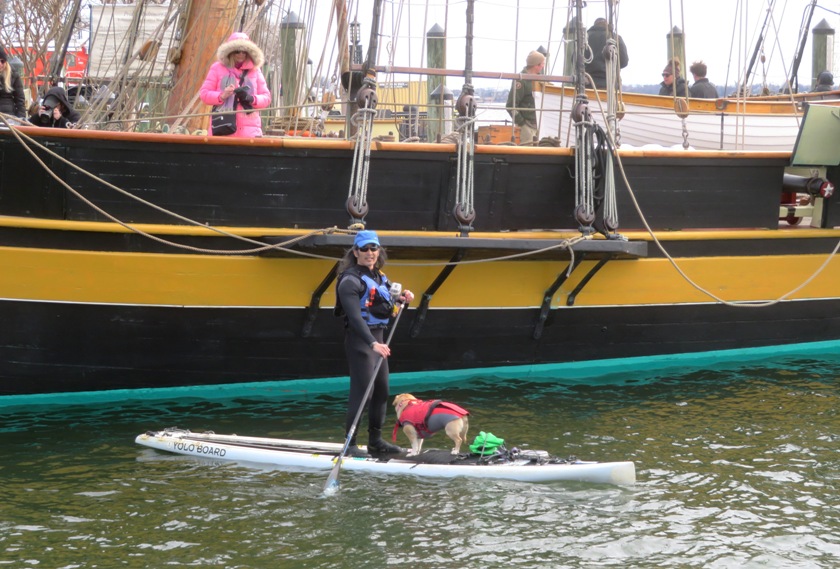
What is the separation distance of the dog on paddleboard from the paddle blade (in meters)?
0.61

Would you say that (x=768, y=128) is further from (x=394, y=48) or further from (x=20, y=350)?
(x=20, y=350)

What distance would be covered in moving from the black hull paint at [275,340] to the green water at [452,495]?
10.7 inches

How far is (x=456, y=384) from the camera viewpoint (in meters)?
9.61

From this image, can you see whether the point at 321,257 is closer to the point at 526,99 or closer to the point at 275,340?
the point at 275,340

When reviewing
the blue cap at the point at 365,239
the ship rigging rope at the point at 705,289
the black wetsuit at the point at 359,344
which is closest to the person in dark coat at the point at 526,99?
the ship rigging rope at the point at 705,289

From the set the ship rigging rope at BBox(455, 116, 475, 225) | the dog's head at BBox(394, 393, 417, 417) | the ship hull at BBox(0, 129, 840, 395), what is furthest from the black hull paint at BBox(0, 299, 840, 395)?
the dog's head at BBox(394, 393, 417, 417)

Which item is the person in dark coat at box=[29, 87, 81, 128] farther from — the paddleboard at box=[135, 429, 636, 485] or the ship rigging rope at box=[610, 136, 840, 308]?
the ship rigging rope at box=[610, 136, 840, 308]

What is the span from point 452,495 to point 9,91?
5.58 metres

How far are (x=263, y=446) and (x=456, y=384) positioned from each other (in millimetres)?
2388

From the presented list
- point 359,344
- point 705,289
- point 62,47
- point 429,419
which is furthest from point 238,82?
point 705,289

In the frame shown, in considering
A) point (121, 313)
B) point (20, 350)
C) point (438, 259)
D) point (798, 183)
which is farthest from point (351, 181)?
point (798, 183)

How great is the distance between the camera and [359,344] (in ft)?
24.1

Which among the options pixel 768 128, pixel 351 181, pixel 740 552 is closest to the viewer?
pixel 740 552

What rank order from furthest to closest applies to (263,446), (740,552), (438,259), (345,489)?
(438,259) < (263,446) < (345,489) < (740,552)
